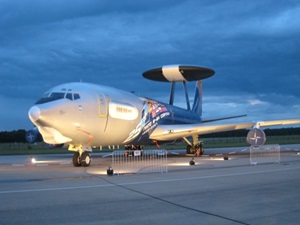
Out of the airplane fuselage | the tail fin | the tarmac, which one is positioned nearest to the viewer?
the tarmac

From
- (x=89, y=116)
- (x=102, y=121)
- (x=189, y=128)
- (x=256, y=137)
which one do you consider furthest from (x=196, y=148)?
(x=89, y=116)

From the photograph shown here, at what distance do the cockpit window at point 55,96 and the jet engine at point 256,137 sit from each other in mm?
12014

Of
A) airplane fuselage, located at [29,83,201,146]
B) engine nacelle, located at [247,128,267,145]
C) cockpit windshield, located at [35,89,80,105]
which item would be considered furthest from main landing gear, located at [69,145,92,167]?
engine nacelle, located at [247,128,267,145]

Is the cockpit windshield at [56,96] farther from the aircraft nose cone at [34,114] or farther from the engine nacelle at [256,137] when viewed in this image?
the engine nacelle at [256,137]

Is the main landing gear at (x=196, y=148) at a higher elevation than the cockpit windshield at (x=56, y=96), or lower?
lower

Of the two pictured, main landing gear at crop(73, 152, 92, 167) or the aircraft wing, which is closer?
main landing gear at crop(73, 152, 92, 167)

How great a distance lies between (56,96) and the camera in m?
19.0

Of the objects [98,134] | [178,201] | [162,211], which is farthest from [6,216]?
[98,134]

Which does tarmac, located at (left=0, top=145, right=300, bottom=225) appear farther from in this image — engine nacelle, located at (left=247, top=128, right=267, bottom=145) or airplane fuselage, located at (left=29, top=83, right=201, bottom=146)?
engine nacelle, located at (left=247, top=128, right=267, bottom=145)

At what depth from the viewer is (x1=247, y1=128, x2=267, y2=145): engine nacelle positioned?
25219mm

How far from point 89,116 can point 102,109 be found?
1.22 m

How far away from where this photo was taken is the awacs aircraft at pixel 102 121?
18281 millimetres

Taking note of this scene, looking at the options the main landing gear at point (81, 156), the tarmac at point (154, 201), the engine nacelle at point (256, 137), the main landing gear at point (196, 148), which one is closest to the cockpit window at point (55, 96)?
the main landing gear at point (81, 156)

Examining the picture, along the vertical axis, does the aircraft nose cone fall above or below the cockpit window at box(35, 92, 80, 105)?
below
